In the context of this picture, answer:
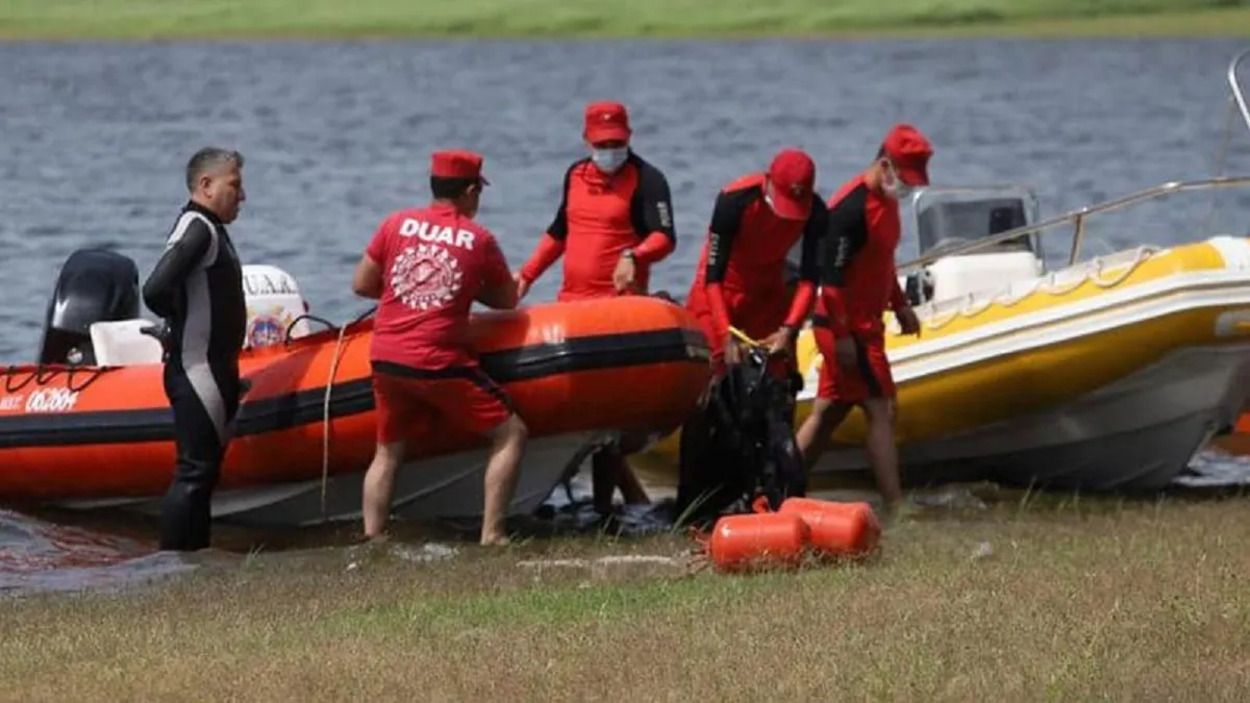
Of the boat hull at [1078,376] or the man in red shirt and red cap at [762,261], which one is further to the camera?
the boat hull at [1078,376]

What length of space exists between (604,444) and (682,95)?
4010 centimetres

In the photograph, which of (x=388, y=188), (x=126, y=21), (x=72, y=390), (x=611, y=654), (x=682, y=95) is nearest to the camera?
(x=611, y=654)

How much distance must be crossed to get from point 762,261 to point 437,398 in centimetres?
152

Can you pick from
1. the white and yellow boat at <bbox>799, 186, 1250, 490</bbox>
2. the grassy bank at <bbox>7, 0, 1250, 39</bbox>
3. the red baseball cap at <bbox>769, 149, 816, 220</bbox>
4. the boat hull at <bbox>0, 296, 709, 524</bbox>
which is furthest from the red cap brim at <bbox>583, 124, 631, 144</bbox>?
the grassy bank at <bbox>7, 0, 1250, 39</bbox>

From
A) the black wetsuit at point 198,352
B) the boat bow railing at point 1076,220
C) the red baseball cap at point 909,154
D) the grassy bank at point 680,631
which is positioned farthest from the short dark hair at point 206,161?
the boat bow railing at point 1076,220

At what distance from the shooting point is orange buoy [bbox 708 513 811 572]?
9.49 m

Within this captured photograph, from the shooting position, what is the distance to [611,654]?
768 centimetres

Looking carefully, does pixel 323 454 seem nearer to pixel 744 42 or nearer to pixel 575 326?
pixel 575 326

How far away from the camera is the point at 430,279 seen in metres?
10.6

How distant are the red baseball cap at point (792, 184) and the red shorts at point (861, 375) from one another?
73 centimetres

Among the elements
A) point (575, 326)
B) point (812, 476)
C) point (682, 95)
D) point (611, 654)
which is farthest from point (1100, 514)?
point (682, 95)

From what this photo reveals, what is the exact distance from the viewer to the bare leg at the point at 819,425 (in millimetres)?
12008

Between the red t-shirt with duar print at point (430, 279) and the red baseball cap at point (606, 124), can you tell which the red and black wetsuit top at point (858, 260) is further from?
the red t-shirt with duar print at point (430, 279)

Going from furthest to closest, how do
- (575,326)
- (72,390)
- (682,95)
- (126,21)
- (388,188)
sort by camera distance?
(126,21) < (682,95) < (388,188) < (72,390) < (575,326)
